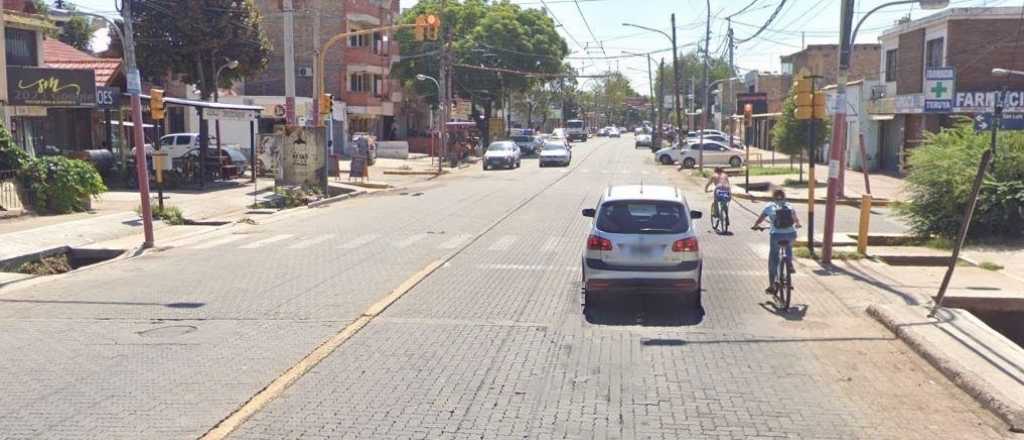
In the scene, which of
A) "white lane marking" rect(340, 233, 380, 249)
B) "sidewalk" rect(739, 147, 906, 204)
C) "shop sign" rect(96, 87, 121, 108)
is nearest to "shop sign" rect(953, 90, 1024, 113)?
"sidewalk" rect(739, 147, 906, 204)

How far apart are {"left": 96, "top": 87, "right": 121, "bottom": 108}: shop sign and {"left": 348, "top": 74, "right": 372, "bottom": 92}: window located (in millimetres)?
29738

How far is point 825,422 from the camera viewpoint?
301 inches

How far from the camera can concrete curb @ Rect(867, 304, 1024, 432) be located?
26.2 feet

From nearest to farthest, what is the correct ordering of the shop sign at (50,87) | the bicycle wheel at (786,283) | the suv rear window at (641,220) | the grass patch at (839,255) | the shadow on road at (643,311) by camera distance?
the shadow on road at (643,311)
the suv rear window at (641,220)
the bicycle wheel at (786,283)
the grass patch at (839,255)
the shop sign at (50,87)

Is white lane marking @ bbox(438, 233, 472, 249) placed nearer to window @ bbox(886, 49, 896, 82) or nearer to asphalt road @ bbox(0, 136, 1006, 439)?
asphalt road @ bbox(0, 136, 1006, 439)

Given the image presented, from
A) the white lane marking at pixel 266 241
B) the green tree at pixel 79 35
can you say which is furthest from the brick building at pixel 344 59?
the white lane marking at pixel 266 241

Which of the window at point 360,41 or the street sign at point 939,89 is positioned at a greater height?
the window at point 360,41

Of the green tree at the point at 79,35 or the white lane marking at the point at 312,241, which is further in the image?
the green tree at the point at 79,35

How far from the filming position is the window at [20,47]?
101 ft

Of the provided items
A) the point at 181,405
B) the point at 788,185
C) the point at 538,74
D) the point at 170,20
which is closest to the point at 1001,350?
the point at 181,405

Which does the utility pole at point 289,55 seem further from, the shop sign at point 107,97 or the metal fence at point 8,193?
the metal fence at point 8,193

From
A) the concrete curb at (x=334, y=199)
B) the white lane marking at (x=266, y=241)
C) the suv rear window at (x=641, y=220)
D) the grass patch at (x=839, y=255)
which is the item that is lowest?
the concrete curb at (x=334, y=199)

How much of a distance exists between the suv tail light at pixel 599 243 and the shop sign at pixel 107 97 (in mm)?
23903

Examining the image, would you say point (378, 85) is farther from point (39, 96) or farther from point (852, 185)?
point (39, 96)
